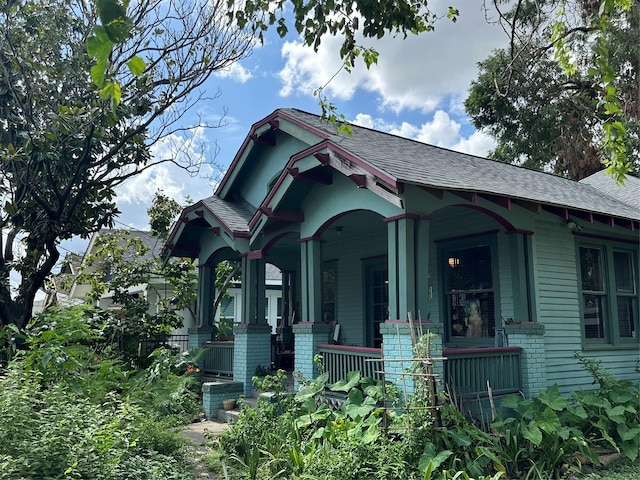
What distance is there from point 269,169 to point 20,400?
297 inches

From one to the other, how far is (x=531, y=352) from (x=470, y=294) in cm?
161

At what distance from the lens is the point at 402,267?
701 cm

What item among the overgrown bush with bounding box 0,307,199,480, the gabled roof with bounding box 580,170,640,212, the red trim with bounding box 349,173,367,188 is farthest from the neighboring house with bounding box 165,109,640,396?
the overgrown bush with bounding box 0,307,199,480

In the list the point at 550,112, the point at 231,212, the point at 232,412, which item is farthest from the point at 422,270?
the point at 550,112

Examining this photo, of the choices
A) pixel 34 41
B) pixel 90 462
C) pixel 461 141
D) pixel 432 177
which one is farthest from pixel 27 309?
pixel 461 141

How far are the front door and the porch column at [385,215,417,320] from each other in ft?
13.6

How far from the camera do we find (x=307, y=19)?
5035mm

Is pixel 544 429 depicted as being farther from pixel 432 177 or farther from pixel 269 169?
pixel 269 169

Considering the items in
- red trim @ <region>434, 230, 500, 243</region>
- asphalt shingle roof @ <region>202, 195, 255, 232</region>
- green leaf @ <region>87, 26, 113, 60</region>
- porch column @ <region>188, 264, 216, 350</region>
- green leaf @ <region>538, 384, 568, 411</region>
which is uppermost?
asphalt shingle roof @ <region>202, 195, 255, 232</region>

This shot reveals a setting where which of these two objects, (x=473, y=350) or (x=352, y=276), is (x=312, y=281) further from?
(x=352, y=276)

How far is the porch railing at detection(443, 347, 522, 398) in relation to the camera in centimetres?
699

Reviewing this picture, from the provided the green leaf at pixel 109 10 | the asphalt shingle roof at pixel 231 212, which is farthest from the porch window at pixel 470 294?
the green leaf at pixel 109 10

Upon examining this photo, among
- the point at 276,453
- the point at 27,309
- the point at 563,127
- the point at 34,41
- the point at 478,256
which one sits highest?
the point at 563,127

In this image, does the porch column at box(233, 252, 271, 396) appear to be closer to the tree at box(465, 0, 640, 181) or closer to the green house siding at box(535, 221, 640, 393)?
the green house siding at box(535, 221, 640, 393)
